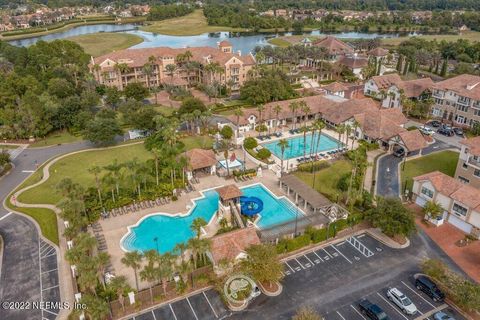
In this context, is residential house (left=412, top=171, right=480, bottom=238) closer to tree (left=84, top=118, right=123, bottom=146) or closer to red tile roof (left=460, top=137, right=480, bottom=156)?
red tile roof (left=460, top=137, right=480, bottom=156)

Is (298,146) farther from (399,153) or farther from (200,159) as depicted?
(200,159)

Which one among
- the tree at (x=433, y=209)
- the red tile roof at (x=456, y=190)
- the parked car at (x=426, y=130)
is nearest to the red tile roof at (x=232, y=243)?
the tree at (x=433, y=209)

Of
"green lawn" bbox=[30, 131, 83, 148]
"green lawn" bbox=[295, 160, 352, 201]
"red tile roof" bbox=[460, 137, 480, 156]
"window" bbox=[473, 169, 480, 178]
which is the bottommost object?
"green lawn" bbox=[295, 160, 352, 201]

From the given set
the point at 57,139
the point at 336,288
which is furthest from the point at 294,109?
the point at 57,139

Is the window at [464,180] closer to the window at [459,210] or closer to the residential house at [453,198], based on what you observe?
the residential house at [453,198]

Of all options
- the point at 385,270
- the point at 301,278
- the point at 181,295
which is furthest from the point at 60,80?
the point at 385,270

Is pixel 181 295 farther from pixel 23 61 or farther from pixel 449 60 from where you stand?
pixel 449 60

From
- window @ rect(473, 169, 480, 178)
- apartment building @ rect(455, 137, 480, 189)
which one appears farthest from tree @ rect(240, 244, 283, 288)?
window @ rect(473, 169, 480, 178)
